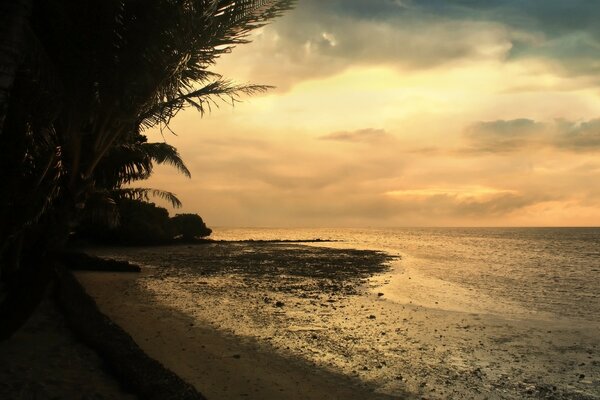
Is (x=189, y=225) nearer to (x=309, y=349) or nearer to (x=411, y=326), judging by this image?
(x=411, y=326)

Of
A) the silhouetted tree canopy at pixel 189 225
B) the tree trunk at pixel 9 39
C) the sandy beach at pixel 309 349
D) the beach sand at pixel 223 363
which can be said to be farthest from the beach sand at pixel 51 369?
the silhouetted tree canopy at pixel 189 225

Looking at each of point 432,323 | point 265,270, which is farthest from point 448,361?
point 265,270

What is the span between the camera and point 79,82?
7.50 m

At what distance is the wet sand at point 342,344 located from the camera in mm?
7059

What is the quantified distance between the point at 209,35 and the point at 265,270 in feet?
54.1

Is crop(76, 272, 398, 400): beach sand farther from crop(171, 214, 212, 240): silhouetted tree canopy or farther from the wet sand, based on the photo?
crop(171, 214, 212, 240): silhouetted tree canopy

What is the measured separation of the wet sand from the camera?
7.06 meters

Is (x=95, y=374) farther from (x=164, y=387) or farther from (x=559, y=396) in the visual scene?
(x=559, y=396)

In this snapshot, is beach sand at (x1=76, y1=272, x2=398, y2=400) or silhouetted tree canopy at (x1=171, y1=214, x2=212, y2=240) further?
silhouetted tree canopy at (x1=171, y1=214, x2=212, y2=240)

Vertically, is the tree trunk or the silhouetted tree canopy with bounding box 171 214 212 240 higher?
the tree trunk

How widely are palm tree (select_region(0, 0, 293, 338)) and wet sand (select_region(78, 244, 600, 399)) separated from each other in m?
3.01

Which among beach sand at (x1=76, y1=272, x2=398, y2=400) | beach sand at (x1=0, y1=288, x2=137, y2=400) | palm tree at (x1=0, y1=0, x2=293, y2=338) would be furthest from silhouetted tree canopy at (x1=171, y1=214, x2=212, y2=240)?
beach sand at (x1=0, y1=288, x2=137, y2=400)

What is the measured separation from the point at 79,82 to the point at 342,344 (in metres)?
6.80

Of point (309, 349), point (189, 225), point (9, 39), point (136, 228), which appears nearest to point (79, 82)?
point (9, 39)
